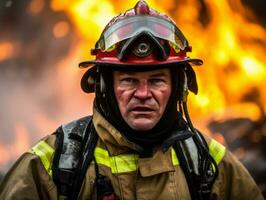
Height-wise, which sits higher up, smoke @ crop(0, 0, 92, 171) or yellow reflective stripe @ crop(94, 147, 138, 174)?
smoke @ crop(0, 0, 92, 171)

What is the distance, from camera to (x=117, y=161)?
3.18 metres

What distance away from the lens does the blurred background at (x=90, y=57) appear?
6273 millimetres

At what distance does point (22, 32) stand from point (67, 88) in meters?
0.74

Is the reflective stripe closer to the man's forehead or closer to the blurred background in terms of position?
the man's forehead

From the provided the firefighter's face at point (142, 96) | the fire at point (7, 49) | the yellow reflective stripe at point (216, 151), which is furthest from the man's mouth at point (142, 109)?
the fire at point (7, 49)

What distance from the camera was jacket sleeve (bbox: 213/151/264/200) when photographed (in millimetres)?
3430

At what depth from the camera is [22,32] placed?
6391 mm

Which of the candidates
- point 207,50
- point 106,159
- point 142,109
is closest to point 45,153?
point 106,159

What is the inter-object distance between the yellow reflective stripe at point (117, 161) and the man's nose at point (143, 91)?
320mm

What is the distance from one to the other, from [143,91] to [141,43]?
265 mm

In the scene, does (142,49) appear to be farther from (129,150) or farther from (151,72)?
(129,150)

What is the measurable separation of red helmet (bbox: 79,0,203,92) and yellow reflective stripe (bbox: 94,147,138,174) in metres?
0.46

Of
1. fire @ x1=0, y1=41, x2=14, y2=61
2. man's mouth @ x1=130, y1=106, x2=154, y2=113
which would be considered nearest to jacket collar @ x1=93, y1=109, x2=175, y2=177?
man's mouth @ x1=130, y1=106, x2=154, y2=113

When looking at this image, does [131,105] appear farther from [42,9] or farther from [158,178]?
[42,9]
